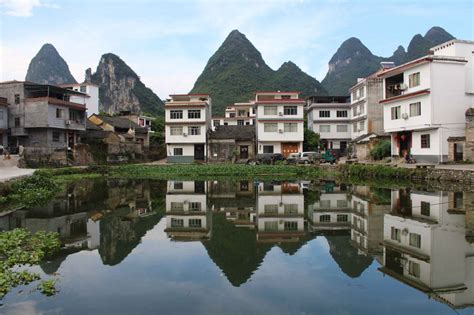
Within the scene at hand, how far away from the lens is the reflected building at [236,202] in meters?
15.5

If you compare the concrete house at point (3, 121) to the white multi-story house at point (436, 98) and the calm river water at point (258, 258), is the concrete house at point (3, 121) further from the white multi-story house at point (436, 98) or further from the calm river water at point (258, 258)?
the white multi-story house at point (436, 98)

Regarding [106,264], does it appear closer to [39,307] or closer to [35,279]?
[35,279]

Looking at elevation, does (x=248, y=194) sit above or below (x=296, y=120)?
below

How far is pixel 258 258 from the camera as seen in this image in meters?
9.75

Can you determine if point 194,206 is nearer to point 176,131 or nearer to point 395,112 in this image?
point 395,112

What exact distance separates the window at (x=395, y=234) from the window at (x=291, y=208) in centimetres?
494

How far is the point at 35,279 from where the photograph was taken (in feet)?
26.1

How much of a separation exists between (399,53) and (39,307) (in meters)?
134

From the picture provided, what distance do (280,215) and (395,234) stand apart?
5.19m

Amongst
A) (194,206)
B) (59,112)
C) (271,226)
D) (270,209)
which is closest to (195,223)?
(271,226)

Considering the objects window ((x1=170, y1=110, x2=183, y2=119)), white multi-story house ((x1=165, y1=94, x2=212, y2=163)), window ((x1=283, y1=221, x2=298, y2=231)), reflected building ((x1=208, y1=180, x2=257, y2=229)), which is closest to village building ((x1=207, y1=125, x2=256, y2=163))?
white multi-story house ((x1=165, y1=94, x2=212, y2=163))

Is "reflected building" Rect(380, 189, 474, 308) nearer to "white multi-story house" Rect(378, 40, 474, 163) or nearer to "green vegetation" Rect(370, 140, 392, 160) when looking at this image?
"white multi-story house" Rect(378, 40, 474, 163)

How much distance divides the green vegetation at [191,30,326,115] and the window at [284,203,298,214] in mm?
75982

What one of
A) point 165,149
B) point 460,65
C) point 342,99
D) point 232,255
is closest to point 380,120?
point 342,99
